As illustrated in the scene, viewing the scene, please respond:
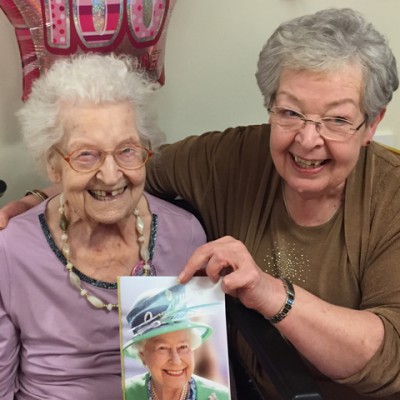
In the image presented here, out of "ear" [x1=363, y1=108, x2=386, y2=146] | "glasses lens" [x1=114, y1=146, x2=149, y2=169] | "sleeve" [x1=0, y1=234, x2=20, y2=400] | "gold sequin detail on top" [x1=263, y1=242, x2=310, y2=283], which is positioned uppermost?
"ear" [x1=363, y1=108, x2=386, y2=146]

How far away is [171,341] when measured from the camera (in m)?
1.24

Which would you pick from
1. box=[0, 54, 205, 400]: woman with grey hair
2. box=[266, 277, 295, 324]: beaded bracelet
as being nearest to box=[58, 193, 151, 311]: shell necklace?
box=[0, 54, 205, 400]: woman with grey hair

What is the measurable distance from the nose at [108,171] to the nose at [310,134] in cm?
42

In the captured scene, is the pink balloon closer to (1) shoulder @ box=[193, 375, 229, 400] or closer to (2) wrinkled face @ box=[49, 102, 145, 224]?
(2) wrinkled face @ box=[49, 102, 145, 224]

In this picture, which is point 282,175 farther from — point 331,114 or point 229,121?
point 229,121

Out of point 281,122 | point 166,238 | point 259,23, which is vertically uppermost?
point 259,23

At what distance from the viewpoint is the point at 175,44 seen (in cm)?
195

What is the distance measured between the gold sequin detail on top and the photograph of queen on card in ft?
1.12

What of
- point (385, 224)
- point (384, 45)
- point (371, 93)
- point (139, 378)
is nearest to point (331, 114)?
point (371, 93)

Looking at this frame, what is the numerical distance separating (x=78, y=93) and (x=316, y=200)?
0.65 m

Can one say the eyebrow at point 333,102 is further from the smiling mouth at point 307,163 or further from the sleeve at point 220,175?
the sleeve at point 220,175

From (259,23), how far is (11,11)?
847 mm

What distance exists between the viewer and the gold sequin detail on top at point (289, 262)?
1.54 m

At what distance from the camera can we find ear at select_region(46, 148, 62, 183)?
1.36 metres
